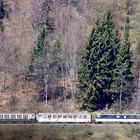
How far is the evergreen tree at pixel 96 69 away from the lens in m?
80.1

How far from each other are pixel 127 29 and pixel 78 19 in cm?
835

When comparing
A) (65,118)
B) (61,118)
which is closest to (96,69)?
(65,118)

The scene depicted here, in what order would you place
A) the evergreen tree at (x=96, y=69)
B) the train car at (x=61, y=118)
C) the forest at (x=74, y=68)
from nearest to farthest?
the train car at (x=61, y=118) < the evergreen tree at (x=96, y=69) < the forest at (x=74, y=68)

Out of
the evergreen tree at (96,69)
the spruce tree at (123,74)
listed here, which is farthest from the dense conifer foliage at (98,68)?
the spruce tree at (123,74)

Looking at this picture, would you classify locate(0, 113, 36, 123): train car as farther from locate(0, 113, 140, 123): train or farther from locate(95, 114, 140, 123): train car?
locate(95, 114, 140, 123): train car

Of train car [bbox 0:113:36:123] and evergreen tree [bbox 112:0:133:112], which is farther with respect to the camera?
evergreen tree [bbox 112:0:133:112]

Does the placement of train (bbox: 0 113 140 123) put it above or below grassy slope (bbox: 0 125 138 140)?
above

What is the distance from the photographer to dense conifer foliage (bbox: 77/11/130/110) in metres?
80.1

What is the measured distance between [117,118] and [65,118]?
5.87 metres

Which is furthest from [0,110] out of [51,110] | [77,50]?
[77,50]

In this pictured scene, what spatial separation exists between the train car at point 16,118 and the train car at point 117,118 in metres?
7.46

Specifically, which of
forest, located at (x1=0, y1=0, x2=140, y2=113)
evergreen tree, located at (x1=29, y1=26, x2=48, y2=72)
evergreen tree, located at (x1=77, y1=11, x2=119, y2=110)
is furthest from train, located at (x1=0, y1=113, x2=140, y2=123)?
evergreen tree, located at (x1=29, y1=26, x2=48, y2=72)

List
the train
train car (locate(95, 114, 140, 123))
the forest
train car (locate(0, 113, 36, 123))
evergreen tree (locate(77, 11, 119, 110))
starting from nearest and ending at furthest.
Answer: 1. train car (locate(95, 114, 140, 123))
2. the train
3. train car (locate(0, 113, 36, 123))
4. evergreen tree (locate(77, 11, 119, 110))
5. the forest

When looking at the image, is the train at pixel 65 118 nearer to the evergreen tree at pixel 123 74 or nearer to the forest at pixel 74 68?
the forest at pixel 74 68
